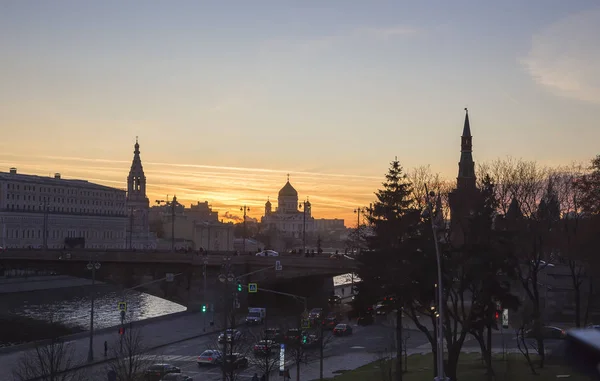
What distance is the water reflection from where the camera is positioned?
79312 millimetres

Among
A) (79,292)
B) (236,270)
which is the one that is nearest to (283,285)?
(236,270)

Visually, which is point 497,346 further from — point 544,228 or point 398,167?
point 398,167

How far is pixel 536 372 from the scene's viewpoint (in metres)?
37.6

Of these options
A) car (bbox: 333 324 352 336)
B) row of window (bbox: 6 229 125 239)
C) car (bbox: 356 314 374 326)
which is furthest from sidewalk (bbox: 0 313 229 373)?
row of window (bbox: 6 229 125 239)

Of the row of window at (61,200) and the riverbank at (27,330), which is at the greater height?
the row of window at (61,200)

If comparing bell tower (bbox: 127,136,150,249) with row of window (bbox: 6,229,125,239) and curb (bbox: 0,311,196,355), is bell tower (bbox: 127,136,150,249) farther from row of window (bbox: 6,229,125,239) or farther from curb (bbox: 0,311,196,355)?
curb (bbox: 0,311,196,355)

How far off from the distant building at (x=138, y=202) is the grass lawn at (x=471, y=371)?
134 m

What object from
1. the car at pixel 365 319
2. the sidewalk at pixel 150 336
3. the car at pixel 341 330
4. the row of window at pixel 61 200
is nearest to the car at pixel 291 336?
the car at pixel 365 319

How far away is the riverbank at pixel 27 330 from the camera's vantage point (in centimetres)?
6412

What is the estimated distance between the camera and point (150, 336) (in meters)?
60.5

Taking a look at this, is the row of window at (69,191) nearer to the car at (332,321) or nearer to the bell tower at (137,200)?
the bell tower at (137,200)

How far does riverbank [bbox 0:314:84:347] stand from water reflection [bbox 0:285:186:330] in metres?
1.46

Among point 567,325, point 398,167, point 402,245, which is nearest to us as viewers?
point 402,245

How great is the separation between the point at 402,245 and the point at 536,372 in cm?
899
